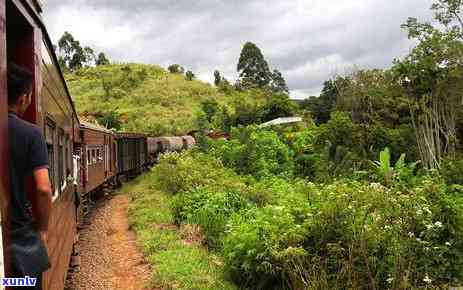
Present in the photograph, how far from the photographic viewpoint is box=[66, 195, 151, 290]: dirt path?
7934 mm

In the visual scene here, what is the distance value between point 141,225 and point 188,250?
3.14 metres

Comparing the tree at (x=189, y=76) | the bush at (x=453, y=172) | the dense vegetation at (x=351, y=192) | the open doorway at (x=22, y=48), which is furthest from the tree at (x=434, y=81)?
the tree at (x=189, y=76)

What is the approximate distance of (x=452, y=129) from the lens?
25797mm

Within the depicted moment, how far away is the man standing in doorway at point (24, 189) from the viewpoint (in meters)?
2.44

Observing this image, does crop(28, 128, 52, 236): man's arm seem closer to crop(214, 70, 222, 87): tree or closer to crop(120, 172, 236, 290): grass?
crop(120, 172, 236, 290): grass

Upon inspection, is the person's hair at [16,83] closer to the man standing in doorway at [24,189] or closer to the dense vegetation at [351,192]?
the man standing in doorway at [24,189]

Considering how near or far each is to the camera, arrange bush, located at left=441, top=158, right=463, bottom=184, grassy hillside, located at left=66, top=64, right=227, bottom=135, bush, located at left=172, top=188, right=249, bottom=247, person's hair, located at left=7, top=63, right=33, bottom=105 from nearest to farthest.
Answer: person's hair, located at left=7, top=63, right=33, bottom=105, bush, located at left=172, top=188, right=249, bottom=247, bush, located at left=441, top=158, right=463, bottom=184, grassy hillside, located at left=66, top=64, right=227, bottom=135

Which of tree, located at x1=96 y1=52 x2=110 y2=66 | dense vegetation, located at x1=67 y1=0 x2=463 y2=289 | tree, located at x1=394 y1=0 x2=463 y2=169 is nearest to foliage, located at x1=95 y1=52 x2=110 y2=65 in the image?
tree, located at x1=96 y1=52 x2=110 y2=66

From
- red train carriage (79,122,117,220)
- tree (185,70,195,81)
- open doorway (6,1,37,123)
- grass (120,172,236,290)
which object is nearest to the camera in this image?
open doorway (6,1,37,123)

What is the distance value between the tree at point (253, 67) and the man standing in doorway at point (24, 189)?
8243 cm

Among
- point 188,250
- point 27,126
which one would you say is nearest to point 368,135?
point 188,250

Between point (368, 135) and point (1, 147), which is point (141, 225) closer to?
point (1, 147)

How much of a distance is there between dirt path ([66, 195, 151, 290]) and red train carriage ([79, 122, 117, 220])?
735 mm

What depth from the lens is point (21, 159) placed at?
247 cm
